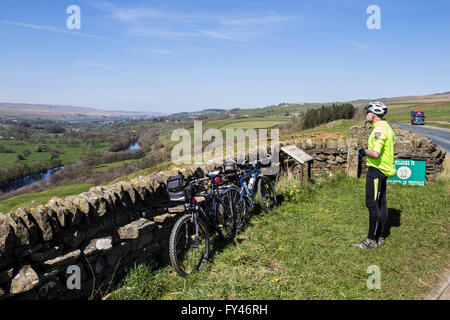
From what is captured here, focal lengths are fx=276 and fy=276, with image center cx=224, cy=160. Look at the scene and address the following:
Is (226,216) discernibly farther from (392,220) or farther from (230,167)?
A: (392,220)

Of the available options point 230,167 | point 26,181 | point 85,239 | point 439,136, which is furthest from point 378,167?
point 26,181

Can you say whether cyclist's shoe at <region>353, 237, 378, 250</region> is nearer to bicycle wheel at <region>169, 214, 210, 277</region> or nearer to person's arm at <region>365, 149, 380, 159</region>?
person's arm at <region>365, 149, 380, 159</region>

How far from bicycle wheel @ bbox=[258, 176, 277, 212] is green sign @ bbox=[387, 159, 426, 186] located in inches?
166

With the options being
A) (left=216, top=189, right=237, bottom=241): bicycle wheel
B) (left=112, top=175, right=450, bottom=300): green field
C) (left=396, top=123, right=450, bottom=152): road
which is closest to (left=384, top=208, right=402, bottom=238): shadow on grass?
(left=112, top=175, right=450, bottom=300): green field

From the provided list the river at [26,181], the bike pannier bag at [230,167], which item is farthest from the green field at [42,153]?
the bike pannier bag at [230,167]

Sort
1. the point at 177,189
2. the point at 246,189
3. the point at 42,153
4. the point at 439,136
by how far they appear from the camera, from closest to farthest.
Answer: the point at 177,189 < the point at 246,189 < the point at 439,136 < the point at 42,153

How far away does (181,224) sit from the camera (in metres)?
3.92

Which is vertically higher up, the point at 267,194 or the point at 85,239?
the point at 85,239

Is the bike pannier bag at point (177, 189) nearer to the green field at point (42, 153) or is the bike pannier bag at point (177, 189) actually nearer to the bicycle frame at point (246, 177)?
the bicycle frame at point (246, 177)

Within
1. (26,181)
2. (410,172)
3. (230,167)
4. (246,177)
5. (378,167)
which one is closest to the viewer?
(378,167)

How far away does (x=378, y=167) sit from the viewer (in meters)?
4.48

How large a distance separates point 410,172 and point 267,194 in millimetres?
4924

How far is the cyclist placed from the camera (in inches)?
172
